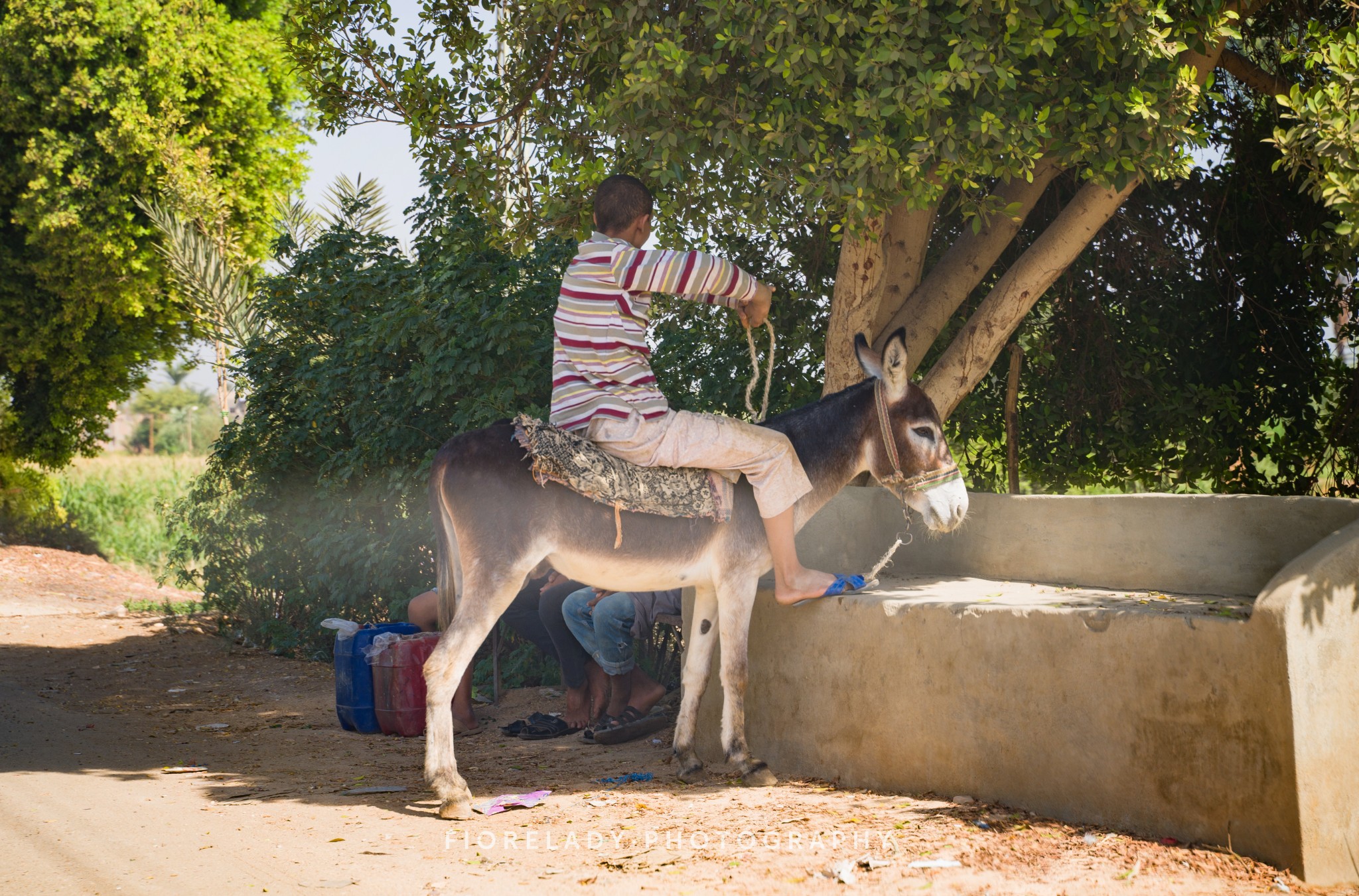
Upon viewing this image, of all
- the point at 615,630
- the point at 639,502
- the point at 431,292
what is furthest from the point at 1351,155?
the point at 431,292

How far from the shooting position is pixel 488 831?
434cm

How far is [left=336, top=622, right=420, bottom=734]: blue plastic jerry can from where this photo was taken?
6.55m

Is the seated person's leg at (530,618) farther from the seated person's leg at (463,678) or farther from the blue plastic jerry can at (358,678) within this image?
the blue plastic jerry can at (358,678)

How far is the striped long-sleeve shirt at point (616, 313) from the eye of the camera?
15.3ft

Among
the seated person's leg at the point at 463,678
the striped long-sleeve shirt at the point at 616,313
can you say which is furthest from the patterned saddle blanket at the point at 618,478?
the seated person's leg at the point at 463,678

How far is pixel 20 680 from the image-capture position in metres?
8.78

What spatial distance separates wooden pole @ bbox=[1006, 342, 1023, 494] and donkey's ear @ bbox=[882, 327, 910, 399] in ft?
9.55

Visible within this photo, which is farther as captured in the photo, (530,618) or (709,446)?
(530,618)

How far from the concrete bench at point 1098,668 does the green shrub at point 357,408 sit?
3.22 metres

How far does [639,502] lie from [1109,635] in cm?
198

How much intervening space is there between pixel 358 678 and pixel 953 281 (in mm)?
4425

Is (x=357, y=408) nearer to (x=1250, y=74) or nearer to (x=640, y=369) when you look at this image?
(x=640, y=369)

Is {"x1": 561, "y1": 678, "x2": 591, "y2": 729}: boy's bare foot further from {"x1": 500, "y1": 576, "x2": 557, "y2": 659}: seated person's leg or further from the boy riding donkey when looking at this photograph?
the boy riding donkey

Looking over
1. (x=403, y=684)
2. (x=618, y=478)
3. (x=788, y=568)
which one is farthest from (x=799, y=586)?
(x=403, y=684)
